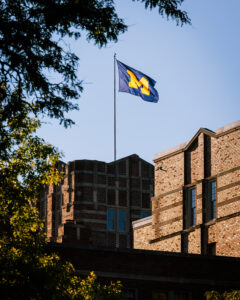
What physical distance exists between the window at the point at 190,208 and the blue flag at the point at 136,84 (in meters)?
6.62

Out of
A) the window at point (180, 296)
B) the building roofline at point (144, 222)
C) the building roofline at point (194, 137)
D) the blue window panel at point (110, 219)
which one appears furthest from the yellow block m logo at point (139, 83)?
the blue window panel at point (110, 219)

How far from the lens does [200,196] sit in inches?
1770

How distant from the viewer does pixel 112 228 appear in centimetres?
7206

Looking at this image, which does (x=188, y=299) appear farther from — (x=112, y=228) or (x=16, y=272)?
(x=112, y=228)

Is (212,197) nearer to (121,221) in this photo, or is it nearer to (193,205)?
(193,205)

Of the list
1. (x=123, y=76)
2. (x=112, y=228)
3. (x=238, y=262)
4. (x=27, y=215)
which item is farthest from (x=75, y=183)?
(x=27, y=215)

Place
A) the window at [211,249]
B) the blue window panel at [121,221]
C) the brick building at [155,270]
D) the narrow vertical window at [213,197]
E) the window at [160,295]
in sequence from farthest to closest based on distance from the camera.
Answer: the blue window panel at [121,221] < the narrow vertical window at [213,197] < the window at [211,249] < the window at [160,295] < the brick building at [155,270]

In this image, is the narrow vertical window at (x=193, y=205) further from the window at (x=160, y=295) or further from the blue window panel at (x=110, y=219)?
the blue window panel at (x=110, y=219)

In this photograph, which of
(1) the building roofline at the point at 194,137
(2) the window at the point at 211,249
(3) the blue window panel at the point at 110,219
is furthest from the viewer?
(3) the blue window panel at the point at 110,219

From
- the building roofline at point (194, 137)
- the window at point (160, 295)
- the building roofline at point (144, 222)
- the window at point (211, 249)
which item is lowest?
the window at point (160, 295)

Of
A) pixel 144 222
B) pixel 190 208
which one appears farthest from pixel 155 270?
pixel 144 222

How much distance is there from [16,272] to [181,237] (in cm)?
2446

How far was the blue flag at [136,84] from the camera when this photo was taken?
163ft

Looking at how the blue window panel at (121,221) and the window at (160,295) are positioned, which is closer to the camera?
the window at (160,295)
